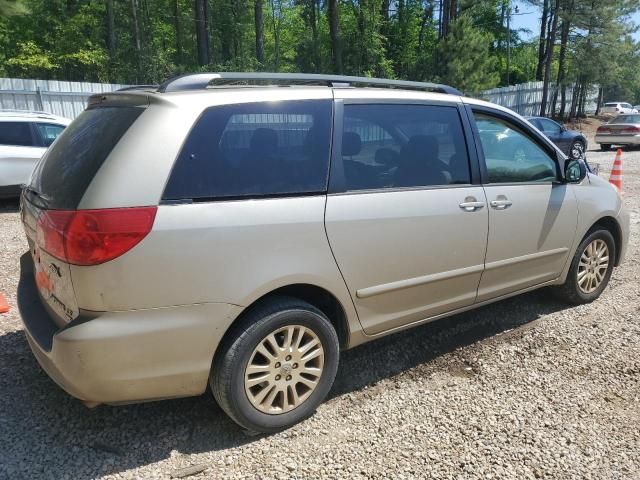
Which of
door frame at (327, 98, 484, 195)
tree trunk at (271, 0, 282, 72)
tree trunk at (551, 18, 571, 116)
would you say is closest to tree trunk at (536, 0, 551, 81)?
tree trunk at (551, 18, 571, 116)

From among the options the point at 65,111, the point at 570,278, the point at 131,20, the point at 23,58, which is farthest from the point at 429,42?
the point at 570,278

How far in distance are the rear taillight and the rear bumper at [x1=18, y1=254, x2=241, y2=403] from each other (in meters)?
0.26

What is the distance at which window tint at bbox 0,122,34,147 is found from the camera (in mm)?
8662

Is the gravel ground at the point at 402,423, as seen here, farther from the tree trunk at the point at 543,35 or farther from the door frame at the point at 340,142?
the tree trunk at the point at 543,35

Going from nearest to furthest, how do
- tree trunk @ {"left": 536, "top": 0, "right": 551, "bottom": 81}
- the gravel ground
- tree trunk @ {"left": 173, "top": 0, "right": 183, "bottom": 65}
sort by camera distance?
1. the gravel ground
2. tree trunk @ {"left": 173, "top": 0, "right": 183, "bottom": 65}
3. tree trunk @ {"left": 536, "top": 0, "right": 551, "bottom": 81}

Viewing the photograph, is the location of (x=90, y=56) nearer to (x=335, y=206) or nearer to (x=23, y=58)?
(x=23, y=58)

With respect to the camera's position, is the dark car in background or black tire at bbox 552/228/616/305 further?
the dark car in background

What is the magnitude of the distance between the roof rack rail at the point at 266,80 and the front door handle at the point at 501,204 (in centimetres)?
81

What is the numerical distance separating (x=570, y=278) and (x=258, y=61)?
27.7 meters

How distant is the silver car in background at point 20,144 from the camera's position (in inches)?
334

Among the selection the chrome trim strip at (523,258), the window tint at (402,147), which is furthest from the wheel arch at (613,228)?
the window tint at (402,147)

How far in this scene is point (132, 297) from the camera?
93.0 inches

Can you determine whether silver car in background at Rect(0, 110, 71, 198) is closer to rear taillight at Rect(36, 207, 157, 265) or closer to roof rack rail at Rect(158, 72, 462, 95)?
roof rack rail at Rect(158, 72, 462, 95)

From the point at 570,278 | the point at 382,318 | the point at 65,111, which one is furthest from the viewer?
the point at 65,111
